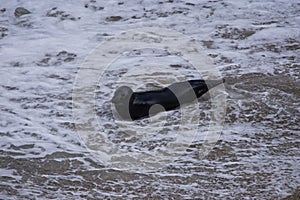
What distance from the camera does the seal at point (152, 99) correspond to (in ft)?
14.7

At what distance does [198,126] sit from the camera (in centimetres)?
437

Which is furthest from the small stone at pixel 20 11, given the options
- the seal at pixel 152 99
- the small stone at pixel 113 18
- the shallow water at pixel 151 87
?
the seal at pixel 152 99

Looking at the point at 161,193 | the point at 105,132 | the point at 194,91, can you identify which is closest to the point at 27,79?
the point at 105,132

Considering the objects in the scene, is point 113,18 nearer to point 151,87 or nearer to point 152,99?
point 151,87

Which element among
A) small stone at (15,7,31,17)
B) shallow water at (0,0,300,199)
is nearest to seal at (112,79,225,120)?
shallow water at (0,0,300,199)

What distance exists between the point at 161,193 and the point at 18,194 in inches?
35.9

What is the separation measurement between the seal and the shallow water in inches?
3.5

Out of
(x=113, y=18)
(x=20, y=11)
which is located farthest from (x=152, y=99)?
(x=20, y=11)

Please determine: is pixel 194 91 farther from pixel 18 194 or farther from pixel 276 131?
pixel 18 194

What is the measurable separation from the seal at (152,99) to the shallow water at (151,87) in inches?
3.5

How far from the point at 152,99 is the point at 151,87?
0.34 meters

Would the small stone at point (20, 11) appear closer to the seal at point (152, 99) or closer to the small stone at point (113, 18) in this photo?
the small stone at point (113, 18)

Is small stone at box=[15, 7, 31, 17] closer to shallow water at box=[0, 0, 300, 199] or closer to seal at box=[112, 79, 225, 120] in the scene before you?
shallow water at box=[0, 0, 300, 199]

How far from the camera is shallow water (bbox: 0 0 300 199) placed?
3.70 metres
